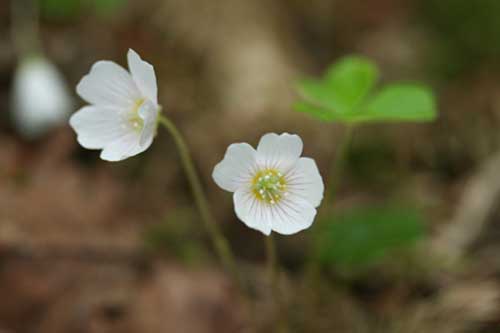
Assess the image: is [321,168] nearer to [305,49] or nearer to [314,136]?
[314,136]

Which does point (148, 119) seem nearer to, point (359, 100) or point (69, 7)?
point (359, 100)

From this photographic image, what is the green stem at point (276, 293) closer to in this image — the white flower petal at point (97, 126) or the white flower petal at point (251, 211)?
the white flower petal at point (251, 211)

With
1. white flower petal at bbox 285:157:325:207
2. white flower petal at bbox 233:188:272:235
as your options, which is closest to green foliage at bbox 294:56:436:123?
white flower petal at bbox 285:157:325:207

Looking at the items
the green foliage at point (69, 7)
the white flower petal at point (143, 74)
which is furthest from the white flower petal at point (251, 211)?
the green foliage at point (69, 7)

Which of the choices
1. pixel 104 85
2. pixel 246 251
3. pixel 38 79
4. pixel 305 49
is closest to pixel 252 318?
pixel 246 251

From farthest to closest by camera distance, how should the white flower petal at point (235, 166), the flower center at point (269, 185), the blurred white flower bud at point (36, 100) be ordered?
the blurred white flower bud at point (36, 100), the flower center at point (269, 185), the white flower petal at point (235, 166)

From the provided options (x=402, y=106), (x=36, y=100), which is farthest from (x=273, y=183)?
(x=36, y=100)

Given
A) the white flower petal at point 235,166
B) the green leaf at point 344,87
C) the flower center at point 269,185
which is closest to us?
the white flower petal at point 235,166
